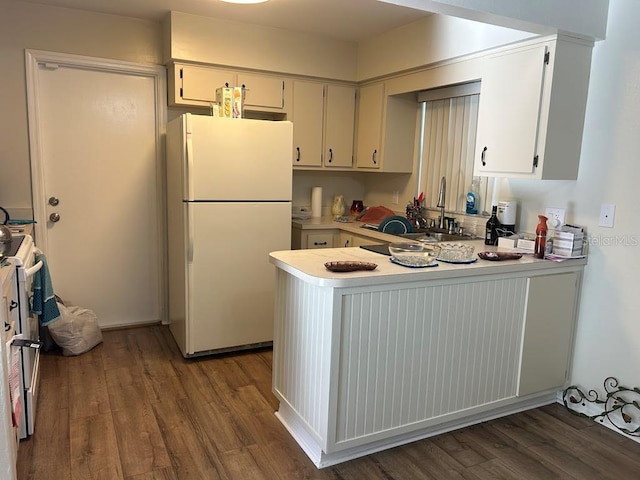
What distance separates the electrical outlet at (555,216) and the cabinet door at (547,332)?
30 centimetres

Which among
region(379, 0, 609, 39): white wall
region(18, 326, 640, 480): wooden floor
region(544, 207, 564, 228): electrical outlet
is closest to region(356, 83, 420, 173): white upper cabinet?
region(544, 207, 564, 228): electrical outlet

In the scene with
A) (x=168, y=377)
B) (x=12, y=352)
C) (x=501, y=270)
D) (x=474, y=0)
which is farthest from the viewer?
(x=168, y=377)

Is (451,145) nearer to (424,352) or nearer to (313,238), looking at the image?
(313,238)

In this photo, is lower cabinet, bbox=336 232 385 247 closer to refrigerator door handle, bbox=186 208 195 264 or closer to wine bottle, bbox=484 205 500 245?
wine bottle, bbox=484 205 500 245

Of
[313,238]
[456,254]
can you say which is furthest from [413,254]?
[313,238]

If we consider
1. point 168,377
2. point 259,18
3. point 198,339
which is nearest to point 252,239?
point 198,339

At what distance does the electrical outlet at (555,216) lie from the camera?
8.82 feet

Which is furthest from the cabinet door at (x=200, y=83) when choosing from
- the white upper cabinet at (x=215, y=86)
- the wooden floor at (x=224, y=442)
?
the wooden floor at (x=224, y=442)

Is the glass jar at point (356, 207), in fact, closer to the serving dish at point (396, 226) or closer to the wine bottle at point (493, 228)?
the serving dish at point (396, 226)

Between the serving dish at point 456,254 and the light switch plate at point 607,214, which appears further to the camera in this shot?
the light switch plate at point 607,214

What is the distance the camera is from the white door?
337 cm

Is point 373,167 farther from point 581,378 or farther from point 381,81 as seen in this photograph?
point 581,378

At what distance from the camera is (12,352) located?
177 centimetres

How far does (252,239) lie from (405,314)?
4.76ft
